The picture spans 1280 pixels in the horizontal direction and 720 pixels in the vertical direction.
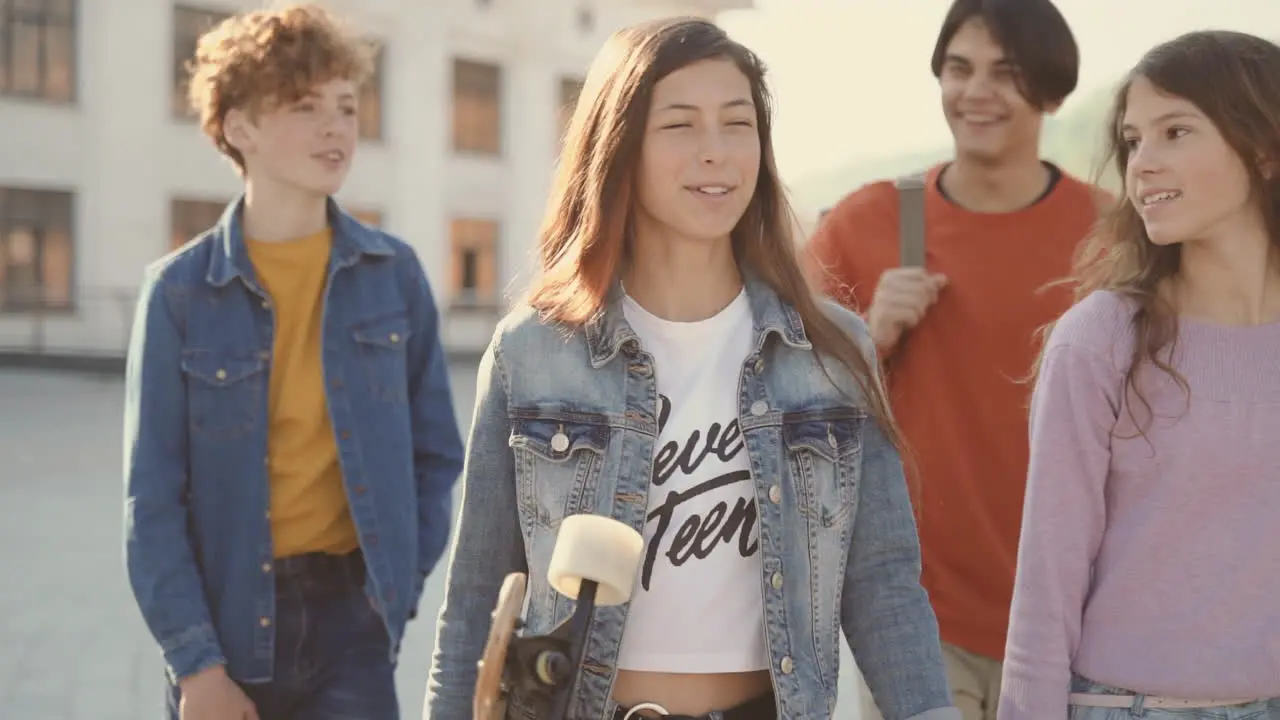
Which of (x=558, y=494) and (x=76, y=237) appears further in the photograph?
(x=76, y=237)

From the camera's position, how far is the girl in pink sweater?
96.2 inches

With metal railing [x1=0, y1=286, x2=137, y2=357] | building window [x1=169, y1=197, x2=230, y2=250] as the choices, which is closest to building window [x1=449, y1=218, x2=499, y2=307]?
building window [x1=169, y1=197, x2=230, y2=250]

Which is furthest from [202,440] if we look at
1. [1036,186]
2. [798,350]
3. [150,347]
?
[1036,186]

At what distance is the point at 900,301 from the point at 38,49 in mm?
27232

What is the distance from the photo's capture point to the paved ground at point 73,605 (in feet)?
20.9

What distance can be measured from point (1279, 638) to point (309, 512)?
2015 millimetres

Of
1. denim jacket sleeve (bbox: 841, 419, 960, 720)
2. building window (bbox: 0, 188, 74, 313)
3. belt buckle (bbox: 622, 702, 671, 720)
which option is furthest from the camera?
building window (bbox: 0, 188, 74, 313)

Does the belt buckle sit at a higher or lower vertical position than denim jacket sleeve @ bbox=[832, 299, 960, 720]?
lower

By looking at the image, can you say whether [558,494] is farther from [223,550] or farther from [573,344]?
[223,550]

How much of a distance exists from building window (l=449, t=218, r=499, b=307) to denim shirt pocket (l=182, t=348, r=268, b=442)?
99.9ft

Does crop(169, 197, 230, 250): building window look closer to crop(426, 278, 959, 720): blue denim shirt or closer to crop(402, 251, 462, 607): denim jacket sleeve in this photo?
crop(402, 251, 462, 607): denim jacket sleeve

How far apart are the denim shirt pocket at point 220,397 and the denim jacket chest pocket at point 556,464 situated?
3.76 feet

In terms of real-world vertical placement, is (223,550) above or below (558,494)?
below

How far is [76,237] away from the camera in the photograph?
91.4 feet
